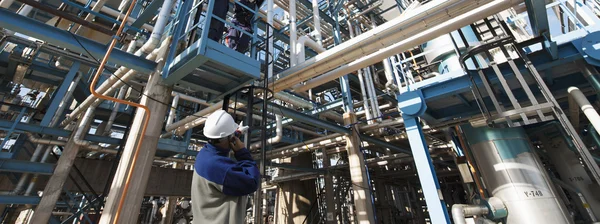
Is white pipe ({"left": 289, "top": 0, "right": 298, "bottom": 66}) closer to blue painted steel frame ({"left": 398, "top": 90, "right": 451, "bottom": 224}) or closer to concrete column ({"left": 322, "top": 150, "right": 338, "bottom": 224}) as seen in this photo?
blue painted steel frame ({"left": 398, "top": 90, "right": 451, "bottom": 224})

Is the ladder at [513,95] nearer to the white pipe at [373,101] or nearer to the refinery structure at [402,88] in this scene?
the refinery structure at [402,88]

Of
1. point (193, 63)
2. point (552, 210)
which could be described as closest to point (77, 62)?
point (193, 63)

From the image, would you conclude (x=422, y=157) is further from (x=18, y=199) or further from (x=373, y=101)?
(x=18, y=199)

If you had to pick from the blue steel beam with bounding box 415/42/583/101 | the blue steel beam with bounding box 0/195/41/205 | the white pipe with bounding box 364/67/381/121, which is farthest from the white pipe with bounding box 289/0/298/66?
the blue steel beam with bounding box 0/195/41/205

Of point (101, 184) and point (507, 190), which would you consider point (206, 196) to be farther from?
point (101, 184)

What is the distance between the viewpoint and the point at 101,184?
8.00 metres

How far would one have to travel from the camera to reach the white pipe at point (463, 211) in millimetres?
3670

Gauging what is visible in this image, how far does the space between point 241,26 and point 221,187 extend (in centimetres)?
399

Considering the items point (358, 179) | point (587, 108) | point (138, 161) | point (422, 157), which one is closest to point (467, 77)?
point (587, 108)

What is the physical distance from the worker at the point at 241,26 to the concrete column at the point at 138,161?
154 centimetres

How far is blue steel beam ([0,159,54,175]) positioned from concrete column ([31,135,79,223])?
7.0 inches

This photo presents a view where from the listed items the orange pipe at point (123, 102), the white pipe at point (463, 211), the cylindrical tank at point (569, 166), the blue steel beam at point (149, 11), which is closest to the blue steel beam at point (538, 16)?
the cylindrical tank at point (569, 166)

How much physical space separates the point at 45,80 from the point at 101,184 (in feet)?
12.1

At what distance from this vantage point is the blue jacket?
1947 mm
